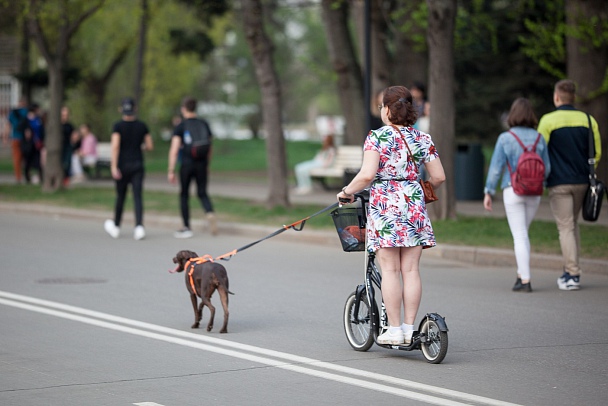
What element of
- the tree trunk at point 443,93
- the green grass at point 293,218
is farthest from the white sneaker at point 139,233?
the tree trunk at point 443,93

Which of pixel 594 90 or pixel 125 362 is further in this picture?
pixel 594 90

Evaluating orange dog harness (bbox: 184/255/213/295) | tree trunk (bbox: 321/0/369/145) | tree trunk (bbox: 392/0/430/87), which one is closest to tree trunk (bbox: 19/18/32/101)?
tree trunk (bbox: 321/0/369/145)

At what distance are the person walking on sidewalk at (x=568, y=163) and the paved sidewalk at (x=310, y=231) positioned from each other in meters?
1.25

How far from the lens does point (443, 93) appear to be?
1653 cm

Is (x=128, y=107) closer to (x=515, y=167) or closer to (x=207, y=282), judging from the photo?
(x=515, y=167)

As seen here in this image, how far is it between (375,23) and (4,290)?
46.0 ft

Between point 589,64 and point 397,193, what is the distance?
1351 centimetres

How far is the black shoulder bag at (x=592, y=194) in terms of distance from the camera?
11.3m

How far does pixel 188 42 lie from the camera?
105ft

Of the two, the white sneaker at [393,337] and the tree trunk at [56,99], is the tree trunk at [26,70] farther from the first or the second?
the white sneaker at [393,337]

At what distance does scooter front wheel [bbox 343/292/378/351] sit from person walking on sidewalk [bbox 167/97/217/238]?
831cm

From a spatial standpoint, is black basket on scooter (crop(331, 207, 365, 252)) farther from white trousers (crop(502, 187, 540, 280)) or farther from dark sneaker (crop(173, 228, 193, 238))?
dark sneaker (crop(173, 228, 193, 238))

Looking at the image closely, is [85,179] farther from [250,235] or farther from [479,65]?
[250,235]

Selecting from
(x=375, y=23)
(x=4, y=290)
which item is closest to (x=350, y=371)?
(x=4, y=290)
